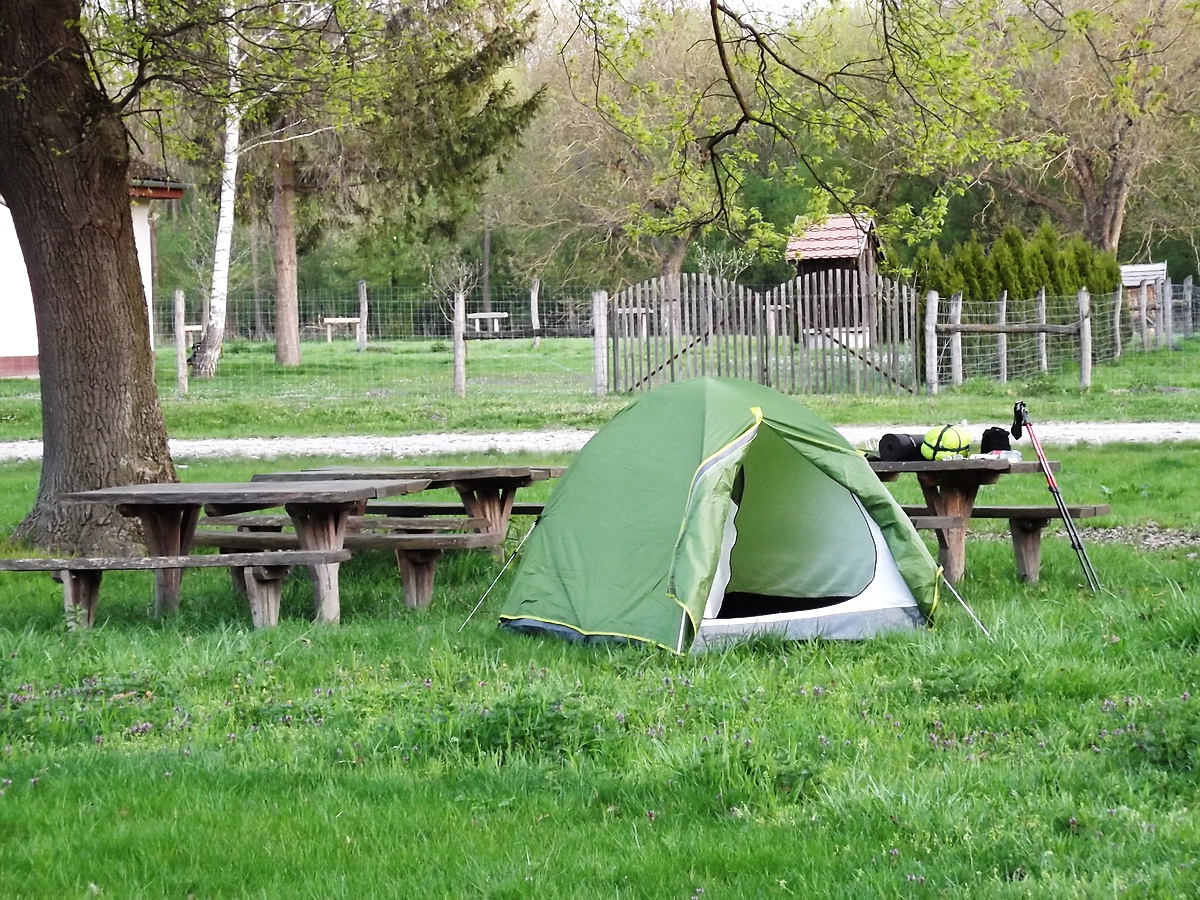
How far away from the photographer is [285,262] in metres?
33.0

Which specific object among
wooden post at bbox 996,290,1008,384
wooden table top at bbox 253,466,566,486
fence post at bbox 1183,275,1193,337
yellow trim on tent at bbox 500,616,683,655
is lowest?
yellow trim on tent at bbox 500,616,683,655

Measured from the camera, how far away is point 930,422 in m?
16.7

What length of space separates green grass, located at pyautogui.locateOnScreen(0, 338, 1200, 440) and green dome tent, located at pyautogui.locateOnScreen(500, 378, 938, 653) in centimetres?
1024

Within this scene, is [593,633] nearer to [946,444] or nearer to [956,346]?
[946,444]

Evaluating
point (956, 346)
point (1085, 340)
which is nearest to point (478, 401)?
point (956, 346)

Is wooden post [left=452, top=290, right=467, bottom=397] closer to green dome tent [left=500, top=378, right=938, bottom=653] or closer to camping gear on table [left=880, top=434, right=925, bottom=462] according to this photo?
camping gear on table [left=880, top=434, right=925, bottom=462]

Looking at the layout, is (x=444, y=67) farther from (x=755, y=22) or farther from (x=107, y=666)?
(x=107, y=666)

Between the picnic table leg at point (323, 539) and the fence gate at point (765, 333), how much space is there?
14.9 meters

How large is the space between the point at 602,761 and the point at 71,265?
19.6 feet

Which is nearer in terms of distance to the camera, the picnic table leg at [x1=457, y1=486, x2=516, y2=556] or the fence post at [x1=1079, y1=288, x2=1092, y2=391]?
the picnic table leg at [x1=457, y1=486, x2=516, y2=556]

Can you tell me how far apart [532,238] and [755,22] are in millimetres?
49173

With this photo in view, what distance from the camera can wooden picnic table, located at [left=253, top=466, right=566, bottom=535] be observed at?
7.69m

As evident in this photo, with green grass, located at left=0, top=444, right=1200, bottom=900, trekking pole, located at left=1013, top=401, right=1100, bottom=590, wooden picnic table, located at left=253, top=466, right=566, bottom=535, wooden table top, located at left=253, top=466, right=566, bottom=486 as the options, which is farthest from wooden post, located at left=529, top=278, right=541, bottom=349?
green grass, located at left=0, top=444, right=1200, bottom=900

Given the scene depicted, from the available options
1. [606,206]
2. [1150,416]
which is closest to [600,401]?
[1150,416]
